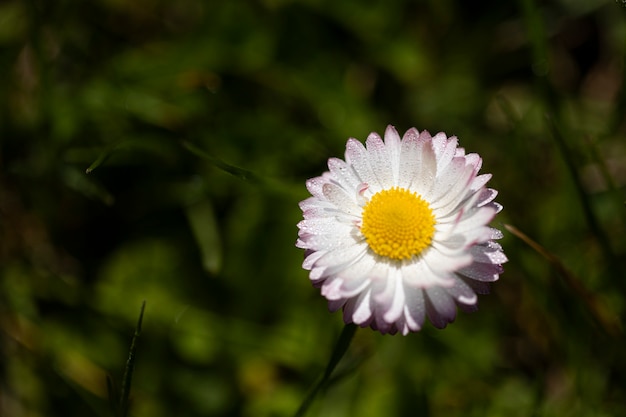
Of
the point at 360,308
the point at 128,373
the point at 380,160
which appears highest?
the point at 380,160

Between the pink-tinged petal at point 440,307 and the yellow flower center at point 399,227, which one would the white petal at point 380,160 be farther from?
the pink-tinged petal at point 440,307

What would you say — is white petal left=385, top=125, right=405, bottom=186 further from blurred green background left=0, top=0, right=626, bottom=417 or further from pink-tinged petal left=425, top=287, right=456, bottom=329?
blurred green background left=0, top=0, right=626, bottom=417

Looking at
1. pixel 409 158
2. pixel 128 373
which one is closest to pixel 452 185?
pixel 409 158

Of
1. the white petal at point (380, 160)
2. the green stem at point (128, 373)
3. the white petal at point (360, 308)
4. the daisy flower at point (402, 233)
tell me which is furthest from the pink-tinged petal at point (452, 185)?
the green stem at point (128, 373)

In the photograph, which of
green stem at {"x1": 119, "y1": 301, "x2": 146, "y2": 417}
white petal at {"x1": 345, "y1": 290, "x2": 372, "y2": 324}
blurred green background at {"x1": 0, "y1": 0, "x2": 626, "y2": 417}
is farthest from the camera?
blurred green background at {"x1": 0, "y1": 0, "x2": 626, "y2": 417}

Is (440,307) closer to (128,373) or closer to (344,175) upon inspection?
(344,175)

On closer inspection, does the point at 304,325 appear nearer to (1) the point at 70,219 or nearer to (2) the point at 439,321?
Answer: (1) the point at 70,219

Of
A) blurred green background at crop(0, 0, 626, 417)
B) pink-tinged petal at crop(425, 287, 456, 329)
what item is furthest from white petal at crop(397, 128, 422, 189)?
blurred green background at crop(0, 0, 626, 417)
